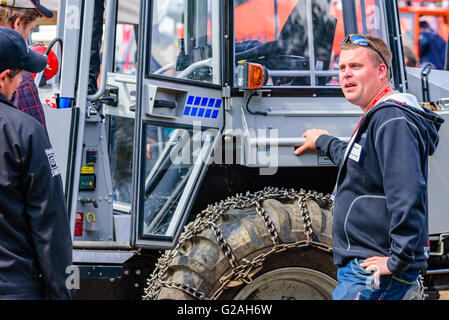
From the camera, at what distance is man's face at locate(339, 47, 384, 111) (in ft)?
8.36

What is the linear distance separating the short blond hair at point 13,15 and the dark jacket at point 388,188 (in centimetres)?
163

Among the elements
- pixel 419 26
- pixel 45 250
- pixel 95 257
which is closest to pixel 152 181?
pixel 95 257

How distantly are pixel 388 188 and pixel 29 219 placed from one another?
4.14ft

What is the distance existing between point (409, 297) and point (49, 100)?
7.94 feet

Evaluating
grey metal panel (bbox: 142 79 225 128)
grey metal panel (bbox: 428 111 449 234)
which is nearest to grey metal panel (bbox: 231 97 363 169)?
grey metal panel (bbox: 142 79 225 128)

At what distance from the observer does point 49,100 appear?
386 centimetres

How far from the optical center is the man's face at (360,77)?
8.36 feet

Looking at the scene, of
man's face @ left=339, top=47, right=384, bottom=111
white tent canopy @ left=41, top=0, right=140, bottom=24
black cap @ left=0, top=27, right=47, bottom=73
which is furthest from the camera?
white tent canopy @ left=41, top=0, right=140, bottom=24

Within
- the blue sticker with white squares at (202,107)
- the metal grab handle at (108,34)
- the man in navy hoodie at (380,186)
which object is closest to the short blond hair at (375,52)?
the man in navy hoodie at (380,186)

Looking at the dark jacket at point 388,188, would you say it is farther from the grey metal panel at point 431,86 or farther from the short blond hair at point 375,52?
the grey metal panel at point 431,86

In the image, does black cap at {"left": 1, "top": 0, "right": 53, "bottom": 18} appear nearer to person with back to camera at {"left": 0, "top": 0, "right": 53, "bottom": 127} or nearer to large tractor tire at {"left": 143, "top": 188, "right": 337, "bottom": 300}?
person with back to camera at {"left": 0, "top": 0, "right": 53, "bottom": 127}

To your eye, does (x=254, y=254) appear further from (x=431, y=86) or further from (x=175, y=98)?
(x=431, y=86)

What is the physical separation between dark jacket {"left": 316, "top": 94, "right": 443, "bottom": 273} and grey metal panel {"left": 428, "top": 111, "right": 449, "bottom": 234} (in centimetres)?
131
